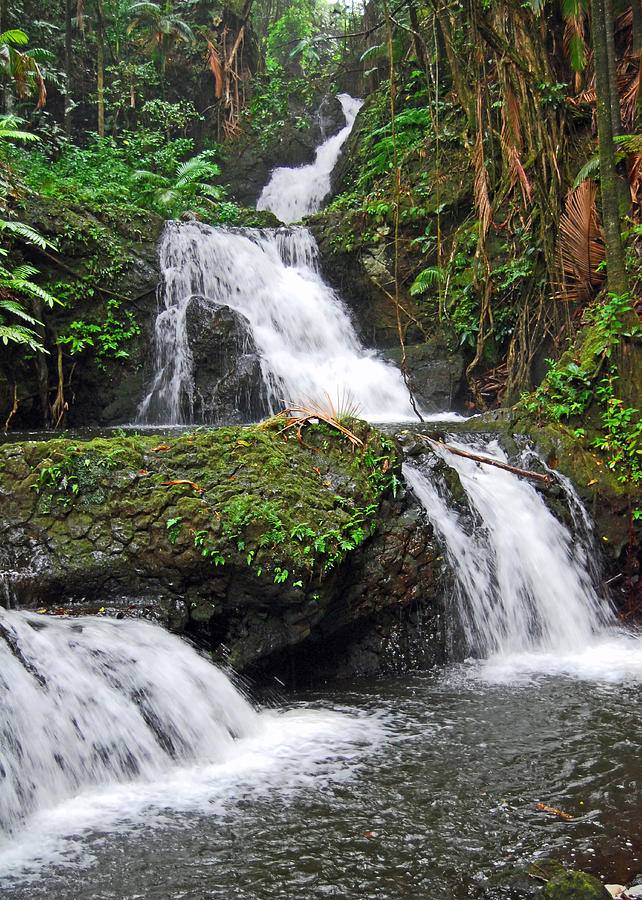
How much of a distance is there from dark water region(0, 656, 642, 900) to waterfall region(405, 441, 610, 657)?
136 centimetres

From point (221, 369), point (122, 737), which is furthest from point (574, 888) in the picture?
point (221, 369)

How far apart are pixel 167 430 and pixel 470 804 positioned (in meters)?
5.73

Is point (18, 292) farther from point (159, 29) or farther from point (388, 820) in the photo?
point (159, 29)

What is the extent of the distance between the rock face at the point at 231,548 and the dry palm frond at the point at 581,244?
4913mm

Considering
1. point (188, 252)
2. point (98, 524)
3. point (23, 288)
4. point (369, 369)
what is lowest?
point (98, 524)

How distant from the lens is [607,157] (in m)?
7.03

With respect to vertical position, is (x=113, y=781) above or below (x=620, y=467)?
below

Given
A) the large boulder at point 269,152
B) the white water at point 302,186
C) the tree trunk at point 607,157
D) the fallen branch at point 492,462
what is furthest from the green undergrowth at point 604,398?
the large boulder at point 269,152

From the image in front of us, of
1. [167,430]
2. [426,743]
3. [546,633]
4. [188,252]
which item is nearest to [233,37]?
[188,252]

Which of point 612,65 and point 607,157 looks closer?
point 607,157

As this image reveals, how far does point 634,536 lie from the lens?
673 cm

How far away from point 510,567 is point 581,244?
468cm

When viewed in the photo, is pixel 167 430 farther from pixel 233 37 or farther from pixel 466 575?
pixel 233 37

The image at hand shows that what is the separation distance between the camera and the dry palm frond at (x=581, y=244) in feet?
27.7
